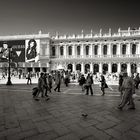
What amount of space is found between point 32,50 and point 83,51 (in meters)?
13.0

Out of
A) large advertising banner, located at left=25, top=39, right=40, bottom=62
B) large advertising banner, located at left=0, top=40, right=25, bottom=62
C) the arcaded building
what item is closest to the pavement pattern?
the arcaded building

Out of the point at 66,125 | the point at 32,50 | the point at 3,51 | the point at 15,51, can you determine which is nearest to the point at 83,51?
the point at 32,50

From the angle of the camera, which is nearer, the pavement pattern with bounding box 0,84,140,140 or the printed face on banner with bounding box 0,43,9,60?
the pavement pattern with bounding box 0,84,140,140

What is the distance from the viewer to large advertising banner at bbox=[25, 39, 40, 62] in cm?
3728

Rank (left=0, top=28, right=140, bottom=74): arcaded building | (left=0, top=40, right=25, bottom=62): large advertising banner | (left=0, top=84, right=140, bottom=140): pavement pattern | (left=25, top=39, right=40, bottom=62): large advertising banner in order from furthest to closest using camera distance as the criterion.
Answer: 1. (left=0, top=40, right=25, bottom=62): large advertising banner
2. (left=25, top=39, right=40, bottom=62): large advertising banner
3. (left=0, top=28, right=140, bottom=74): arcaded building
4. (left=0, top=84, right=140, bottom=140): pavement pattern

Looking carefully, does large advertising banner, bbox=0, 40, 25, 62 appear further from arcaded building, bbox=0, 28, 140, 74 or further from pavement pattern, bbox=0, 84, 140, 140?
pavement pattern, bbox=0, 84, 140, 140

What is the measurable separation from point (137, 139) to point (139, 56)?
112 feet

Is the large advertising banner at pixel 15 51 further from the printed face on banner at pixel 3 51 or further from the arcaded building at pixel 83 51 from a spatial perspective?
the arcaded building at pixel 83 51

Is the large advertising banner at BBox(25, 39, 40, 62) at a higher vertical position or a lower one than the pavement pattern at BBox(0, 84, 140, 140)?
higher

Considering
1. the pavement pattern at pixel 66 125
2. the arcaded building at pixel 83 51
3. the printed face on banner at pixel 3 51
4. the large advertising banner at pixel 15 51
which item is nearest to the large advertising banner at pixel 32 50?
the arcaded building at pixel 83 51

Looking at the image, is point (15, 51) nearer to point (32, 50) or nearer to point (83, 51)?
point (32, 50)

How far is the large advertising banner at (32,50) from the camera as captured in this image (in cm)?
3728

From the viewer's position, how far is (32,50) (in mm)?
37562

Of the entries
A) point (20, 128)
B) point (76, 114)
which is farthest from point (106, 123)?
point (20, 128)
